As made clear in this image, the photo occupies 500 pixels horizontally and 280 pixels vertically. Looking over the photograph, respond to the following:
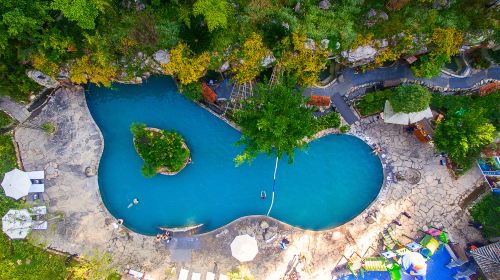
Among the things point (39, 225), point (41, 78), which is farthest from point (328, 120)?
point (39, 225)

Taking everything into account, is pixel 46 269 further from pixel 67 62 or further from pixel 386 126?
pixel 386 126

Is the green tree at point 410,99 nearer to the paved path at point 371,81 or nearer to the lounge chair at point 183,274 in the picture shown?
the paved path at point 371,81

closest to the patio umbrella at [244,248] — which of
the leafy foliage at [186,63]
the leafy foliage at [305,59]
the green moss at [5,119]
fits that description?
the leafy foliage at [186,63]

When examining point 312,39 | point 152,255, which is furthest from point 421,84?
point 152,255

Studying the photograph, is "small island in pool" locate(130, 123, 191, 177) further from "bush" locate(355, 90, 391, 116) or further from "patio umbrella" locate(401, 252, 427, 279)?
"patio umbrella" locate(401, 252, 427, 279)

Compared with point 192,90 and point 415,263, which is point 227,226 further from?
point 415,263
